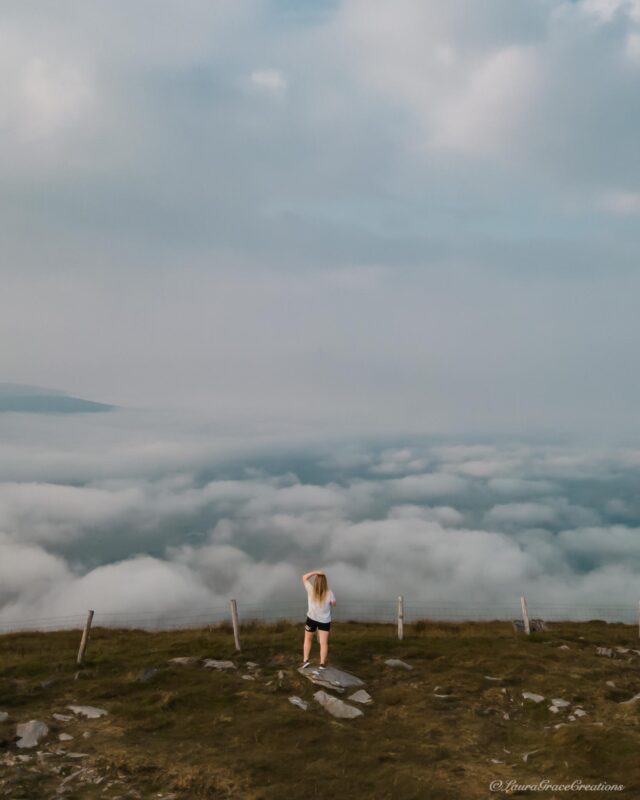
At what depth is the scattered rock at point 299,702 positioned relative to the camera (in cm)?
1784

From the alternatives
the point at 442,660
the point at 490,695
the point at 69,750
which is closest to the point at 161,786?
the point at 69,750

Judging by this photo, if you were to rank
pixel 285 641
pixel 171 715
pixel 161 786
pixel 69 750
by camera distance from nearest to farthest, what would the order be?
pixel 161 786 < pixel 69 750 < pixel 171 715 < pixel 285 641

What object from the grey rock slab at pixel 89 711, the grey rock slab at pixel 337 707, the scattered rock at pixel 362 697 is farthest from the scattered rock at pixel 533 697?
the grey rock slab at pixel 89 711

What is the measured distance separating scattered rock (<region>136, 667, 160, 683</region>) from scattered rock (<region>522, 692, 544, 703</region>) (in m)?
11.6

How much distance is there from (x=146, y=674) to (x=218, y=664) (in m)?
2.73

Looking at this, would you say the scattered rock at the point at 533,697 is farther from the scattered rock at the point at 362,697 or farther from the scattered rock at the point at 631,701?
the scattered rock at the point at 362,697

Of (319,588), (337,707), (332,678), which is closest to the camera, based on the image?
(337,707)

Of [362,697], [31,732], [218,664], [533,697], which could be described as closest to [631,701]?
[533,697]

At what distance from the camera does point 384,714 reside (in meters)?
17.6

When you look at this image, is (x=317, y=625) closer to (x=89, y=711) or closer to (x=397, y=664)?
(x=397, y=664)

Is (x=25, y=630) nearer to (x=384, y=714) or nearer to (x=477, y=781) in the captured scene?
(x=384, y=714)

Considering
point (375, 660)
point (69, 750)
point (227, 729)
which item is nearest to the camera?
point (69, 750)

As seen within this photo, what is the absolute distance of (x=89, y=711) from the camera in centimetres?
1786

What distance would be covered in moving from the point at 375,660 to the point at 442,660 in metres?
2.62
